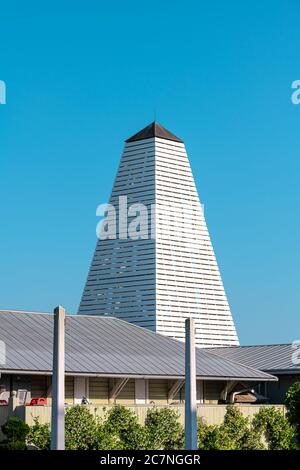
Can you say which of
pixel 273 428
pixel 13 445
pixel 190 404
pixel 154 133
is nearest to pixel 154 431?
pixel 273 428

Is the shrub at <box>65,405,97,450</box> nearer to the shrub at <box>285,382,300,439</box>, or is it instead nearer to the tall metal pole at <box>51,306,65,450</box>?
the tall metal pole at <box>51,306,65,450</box>

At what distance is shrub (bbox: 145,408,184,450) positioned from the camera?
113 ft

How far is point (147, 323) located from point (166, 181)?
81.5 ft

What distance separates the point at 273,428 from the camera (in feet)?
124

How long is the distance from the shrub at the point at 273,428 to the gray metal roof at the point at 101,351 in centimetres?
313

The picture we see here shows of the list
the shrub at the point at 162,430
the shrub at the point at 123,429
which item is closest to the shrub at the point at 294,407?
the shrub at the point at 162,430

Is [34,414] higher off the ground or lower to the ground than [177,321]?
lower

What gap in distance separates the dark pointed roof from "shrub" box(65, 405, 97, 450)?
142038 millimetres

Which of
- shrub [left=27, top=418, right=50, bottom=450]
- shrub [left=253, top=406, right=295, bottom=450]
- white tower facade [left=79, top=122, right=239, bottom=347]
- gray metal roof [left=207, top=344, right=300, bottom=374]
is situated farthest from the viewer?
white tower facade [left=79, top=122, right=239, bottom=347]

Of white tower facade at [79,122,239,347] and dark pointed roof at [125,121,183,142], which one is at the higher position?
dark pointed roof at [125,121,183,142]

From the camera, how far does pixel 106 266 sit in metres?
171

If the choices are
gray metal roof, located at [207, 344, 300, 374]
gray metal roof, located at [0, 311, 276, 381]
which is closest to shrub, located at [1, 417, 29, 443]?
gray metal roof, located at [0, 311, 276, 381]
